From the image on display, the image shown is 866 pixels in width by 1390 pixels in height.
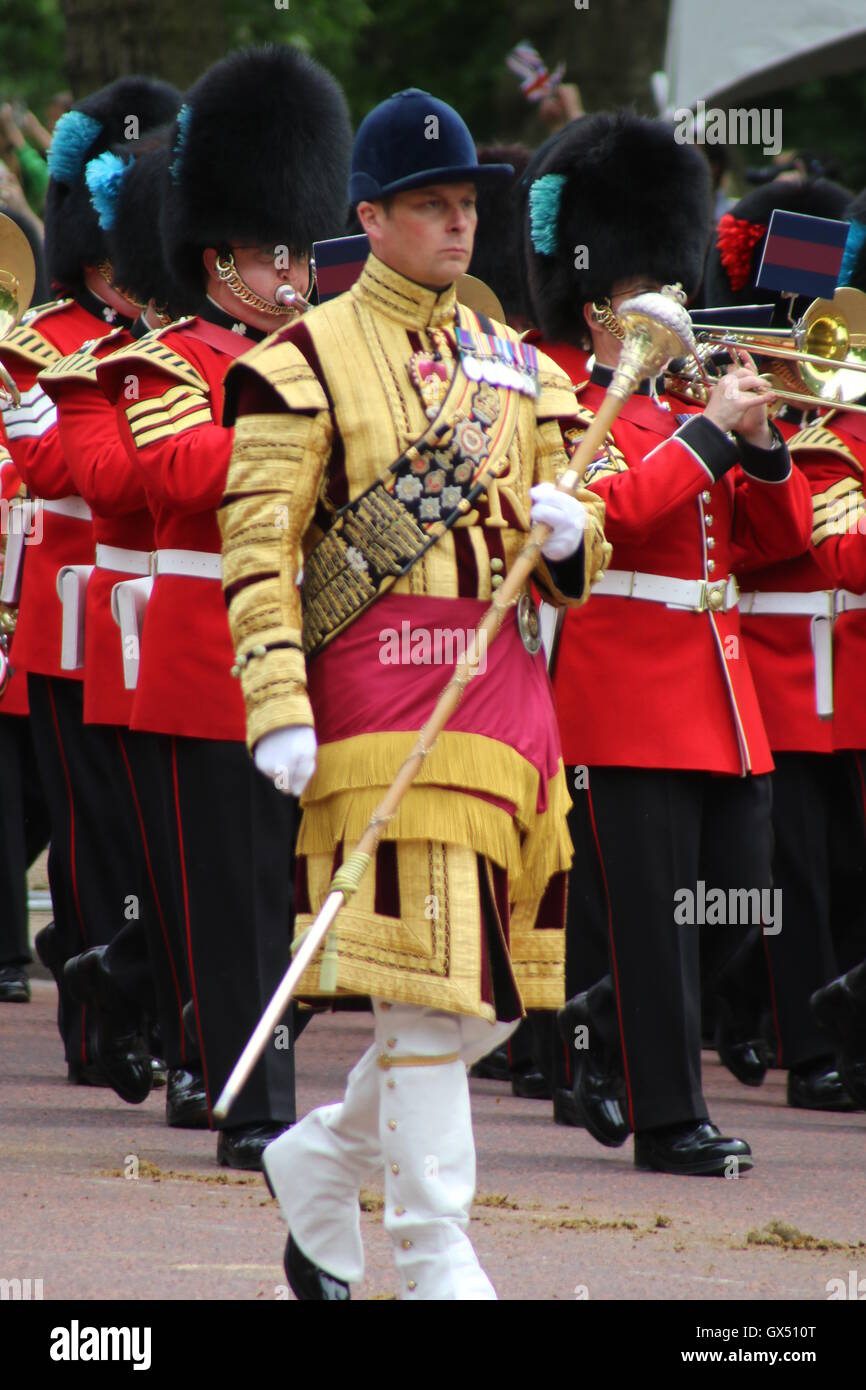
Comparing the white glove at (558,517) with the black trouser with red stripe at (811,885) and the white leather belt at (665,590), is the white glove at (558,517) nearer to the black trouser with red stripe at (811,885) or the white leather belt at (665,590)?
the white leather belt at (665,590)

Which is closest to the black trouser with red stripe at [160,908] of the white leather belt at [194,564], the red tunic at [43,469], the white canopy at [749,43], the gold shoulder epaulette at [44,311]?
the white leather belt at [194,564]

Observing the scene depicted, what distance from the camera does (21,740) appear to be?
894 cm

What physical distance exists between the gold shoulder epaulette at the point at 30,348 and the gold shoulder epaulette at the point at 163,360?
48.6 inches

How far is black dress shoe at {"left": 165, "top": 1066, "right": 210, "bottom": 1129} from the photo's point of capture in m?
6.52

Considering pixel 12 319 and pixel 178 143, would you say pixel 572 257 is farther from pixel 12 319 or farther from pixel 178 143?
pixel 12 319

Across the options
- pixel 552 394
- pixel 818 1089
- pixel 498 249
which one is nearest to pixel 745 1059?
pixel 818 1089

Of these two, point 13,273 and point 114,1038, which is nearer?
point 114,1038

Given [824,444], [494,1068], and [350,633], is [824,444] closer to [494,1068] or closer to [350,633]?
[494,1068]

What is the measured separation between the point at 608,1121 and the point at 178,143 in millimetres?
2468

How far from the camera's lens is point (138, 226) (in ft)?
23.3

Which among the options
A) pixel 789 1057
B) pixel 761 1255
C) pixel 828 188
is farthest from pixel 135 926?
pixel 828 188

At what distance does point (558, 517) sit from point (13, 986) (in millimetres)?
4941

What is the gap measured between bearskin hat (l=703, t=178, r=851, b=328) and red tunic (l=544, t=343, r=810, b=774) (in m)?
2.03

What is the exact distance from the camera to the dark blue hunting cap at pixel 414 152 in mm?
4570
